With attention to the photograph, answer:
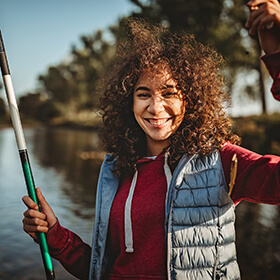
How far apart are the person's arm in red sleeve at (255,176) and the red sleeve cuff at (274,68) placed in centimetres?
29

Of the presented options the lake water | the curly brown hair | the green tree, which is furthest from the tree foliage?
the green tree

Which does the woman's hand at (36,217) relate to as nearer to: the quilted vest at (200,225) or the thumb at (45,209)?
the thumb at (45,209)

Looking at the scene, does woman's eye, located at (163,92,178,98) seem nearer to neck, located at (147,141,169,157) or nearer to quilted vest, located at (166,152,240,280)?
neck, located at (147,141,169,157)

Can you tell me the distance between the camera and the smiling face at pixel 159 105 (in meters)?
1.98

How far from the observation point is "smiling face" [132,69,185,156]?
6.49 ft

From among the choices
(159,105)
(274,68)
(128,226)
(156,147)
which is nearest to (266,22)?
(274,68)

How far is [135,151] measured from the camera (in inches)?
87.0

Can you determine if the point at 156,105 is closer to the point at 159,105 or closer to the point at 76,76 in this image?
the point at 159,105

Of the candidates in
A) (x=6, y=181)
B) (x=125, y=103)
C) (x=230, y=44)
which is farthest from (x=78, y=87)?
(x=125, y=103)

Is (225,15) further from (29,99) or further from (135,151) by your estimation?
(29,99)

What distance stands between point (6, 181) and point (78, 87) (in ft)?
173

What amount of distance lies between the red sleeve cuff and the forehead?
67 cm

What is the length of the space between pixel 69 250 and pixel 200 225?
2.48 ft

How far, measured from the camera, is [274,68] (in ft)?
4.57
